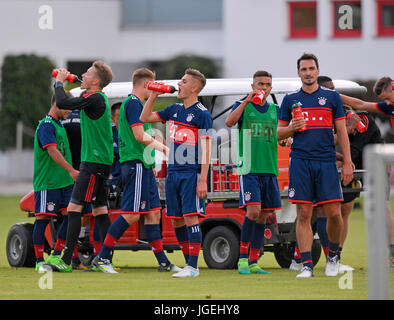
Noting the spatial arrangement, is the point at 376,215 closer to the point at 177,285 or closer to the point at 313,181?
the point at 177,285

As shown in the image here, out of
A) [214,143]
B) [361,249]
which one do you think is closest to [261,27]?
[361,249]

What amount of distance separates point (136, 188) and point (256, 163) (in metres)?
1.26

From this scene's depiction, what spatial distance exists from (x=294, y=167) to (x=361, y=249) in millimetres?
5728

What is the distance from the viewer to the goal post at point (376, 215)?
18.4ft

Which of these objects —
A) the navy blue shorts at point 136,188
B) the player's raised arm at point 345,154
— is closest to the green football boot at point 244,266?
the navy blue shorts at point 136,188

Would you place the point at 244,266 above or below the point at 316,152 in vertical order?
below

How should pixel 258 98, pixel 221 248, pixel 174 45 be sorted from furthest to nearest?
Result: 1. pixel 174 45
2. pixel 221 248
3. pixel 258 98

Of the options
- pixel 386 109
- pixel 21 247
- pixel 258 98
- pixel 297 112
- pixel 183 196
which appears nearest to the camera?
pixel 297 112

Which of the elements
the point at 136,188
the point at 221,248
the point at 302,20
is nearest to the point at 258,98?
the point at 136,188

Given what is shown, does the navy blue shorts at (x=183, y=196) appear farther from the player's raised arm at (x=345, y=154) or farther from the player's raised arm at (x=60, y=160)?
the player's raised arm at (x=345, y=154)

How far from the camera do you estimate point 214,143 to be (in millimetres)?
12000

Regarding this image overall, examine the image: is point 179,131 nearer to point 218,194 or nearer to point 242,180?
point 242,180

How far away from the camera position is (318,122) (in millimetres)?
10094

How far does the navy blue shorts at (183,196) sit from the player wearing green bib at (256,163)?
58 centimetres
